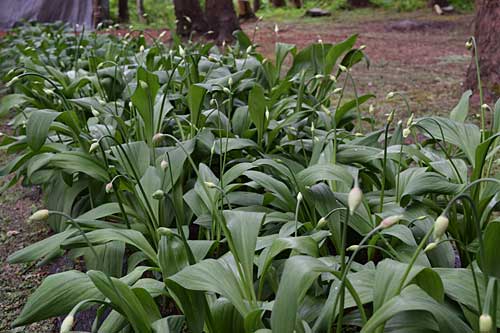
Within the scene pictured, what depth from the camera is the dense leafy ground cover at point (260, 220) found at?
117 cm

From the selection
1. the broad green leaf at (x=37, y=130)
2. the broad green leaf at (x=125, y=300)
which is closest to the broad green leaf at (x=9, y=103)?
the broad green leaf at (x=37, y=130)

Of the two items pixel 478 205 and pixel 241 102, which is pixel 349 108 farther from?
pixel 478 205

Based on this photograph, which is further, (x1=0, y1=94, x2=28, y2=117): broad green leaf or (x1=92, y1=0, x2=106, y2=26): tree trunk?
(x1=92, y1=0, x2=106, y2=26): tree trunk

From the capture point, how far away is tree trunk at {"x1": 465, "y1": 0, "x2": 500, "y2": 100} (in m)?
4.05

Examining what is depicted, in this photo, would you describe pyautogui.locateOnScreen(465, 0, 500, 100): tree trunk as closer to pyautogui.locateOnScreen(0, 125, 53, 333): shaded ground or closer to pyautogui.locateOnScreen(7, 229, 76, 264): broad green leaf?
pyautogui.locateOnScreen(0, 125, 53, 333): shaded ground

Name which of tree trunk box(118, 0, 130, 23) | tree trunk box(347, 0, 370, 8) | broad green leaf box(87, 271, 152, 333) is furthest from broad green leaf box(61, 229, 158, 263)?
tree trunk box(347, 0, 370, 8)

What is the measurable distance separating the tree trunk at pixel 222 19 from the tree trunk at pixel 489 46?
5001 millimetres

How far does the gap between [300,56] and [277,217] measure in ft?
6.14

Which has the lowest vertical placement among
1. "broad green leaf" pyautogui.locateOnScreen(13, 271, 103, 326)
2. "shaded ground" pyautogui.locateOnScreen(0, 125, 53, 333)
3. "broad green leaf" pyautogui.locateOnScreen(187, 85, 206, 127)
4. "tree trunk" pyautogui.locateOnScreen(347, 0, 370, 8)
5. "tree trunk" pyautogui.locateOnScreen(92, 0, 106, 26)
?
"shaded ground" pyautogui.locateOnScreen(0, 125, 53, 333)

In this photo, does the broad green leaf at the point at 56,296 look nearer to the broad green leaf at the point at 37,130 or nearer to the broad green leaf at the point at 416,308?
the broad green leaf at the point at 416,308

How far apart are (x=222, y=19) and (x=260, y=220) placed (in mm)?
7649

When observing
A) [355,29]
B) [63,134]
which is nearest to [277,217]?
[63,134]

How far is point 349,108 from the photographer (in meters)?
2.76

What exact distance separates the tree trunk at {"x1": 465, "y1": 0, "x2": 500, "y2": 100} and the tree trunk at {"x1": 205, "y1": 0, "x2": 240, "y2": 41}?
197 inches
